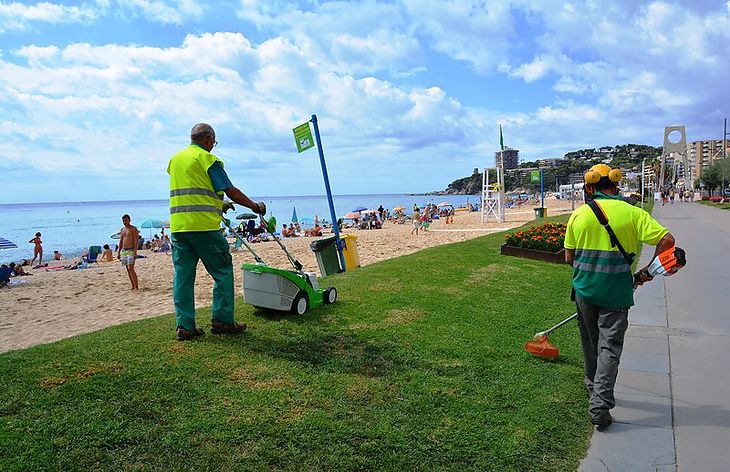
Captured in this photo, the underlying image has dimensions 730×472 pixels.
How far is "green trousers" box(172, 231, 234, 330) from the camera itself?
4.50 metres

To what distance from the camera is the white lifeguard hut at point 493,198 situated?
34062mm

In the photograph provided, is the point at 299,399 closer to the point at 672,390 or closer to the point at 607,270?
the point at 607,270

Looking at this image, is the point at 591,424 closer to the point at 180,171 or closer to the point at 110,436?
the point at 110,436

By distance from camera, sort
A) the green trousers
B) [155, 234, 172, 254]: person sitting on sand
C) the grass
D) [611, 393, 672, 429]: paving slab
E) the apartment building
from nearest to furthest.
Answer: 1. the grass
2. [611, 393, 672, 429]: paving slab
3. the green trousers
4. [155, 234, 172, 254]: person sitting on sand
5. the apartment building

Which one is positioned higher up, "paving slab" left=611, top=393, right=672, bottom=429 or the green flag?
the green flag

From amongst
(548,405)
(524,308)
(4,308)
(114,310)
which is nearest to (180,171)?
(548,405)

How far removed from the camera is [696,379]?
456 cm

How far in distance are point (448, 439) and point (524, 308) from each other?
160 inches

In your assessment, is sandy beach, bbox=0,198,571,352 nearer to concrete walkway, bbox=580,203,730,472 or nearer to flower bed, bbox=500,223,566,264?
concrete walkway, bbox=580,203,730,472

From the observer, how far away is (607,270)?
370cm

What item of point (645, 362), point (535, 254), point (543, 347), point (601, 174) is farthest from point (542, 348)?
point (535, 254)

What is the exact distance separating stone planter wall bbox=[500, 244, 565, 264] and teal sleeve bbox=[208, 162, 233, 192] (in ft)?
27.7

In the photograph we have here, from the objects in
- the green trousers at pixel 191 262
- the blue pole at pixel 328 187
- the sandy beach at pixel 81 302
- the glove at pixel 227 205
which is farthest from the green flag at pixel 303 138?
the green trousers at pixel 191 262

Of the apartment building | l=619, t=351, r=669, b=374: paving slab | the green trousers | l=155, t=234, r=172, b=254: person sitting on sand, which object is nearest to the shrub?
l=619, t=351, r=669, b=374: paving slab
